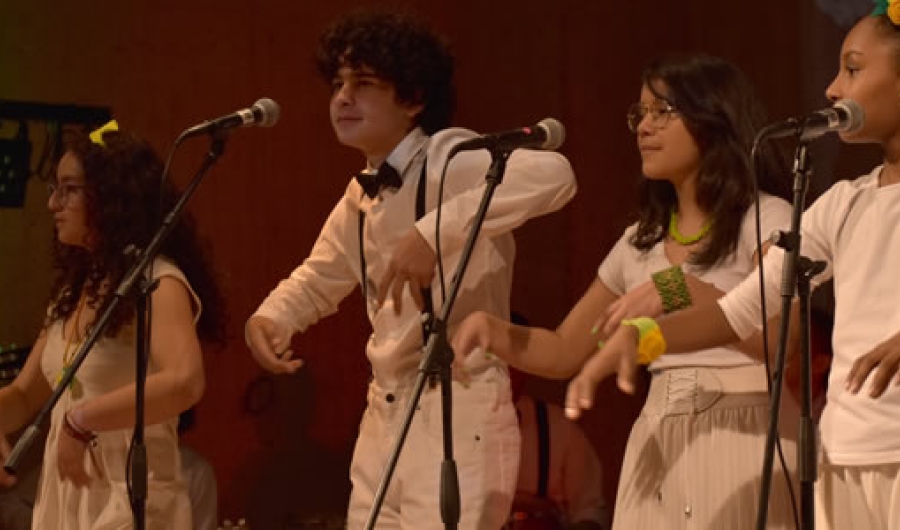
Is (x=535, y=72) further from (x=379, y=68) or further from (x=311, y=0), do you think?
(x=379, y=68)

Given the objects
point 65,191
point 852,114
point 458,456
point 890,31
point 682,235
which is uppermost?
point 890,31

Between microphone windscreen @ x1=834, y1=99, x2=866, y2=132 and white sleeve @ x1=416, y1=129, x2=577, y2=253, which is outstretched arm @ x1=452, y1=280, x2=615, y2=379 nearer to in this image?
white sleeve @ x1=416, y1=129, x2=577, y2=253

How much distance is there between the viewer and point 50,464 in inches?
187

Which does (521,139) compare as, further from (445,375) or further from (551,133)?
(445,375)

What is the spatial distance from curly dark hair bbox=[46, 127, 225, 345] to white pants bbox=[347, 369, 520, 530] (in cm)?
82

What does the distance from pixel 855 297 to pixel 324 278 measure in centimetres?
179

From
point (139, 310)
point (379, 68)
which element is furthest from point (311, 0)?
point (139, 310)

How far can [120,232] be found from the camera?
16.3 ft

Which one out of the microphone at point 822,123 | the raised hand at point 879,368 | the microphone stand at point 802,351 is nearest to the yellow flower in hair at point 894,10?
the microphone at point 822,123

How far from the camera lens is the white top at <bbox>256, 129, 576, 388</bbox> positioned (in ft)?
13.9

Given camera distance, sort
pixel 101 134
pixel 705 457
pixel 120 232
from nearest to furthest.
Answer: pixel 705 457 < pixel 120 232 < pixel 101 134

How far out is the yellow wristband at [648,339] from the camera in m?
3.45

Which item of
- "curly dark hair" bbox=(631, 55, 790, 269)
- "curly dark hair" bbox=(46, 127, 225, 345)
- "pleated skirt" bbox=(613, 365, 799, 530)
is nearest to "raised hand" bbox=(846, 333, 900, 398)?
"pleated skirt" bbox=(613, 365, 799, 530)

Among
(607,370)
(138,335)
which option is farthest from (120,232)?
(607,370)
